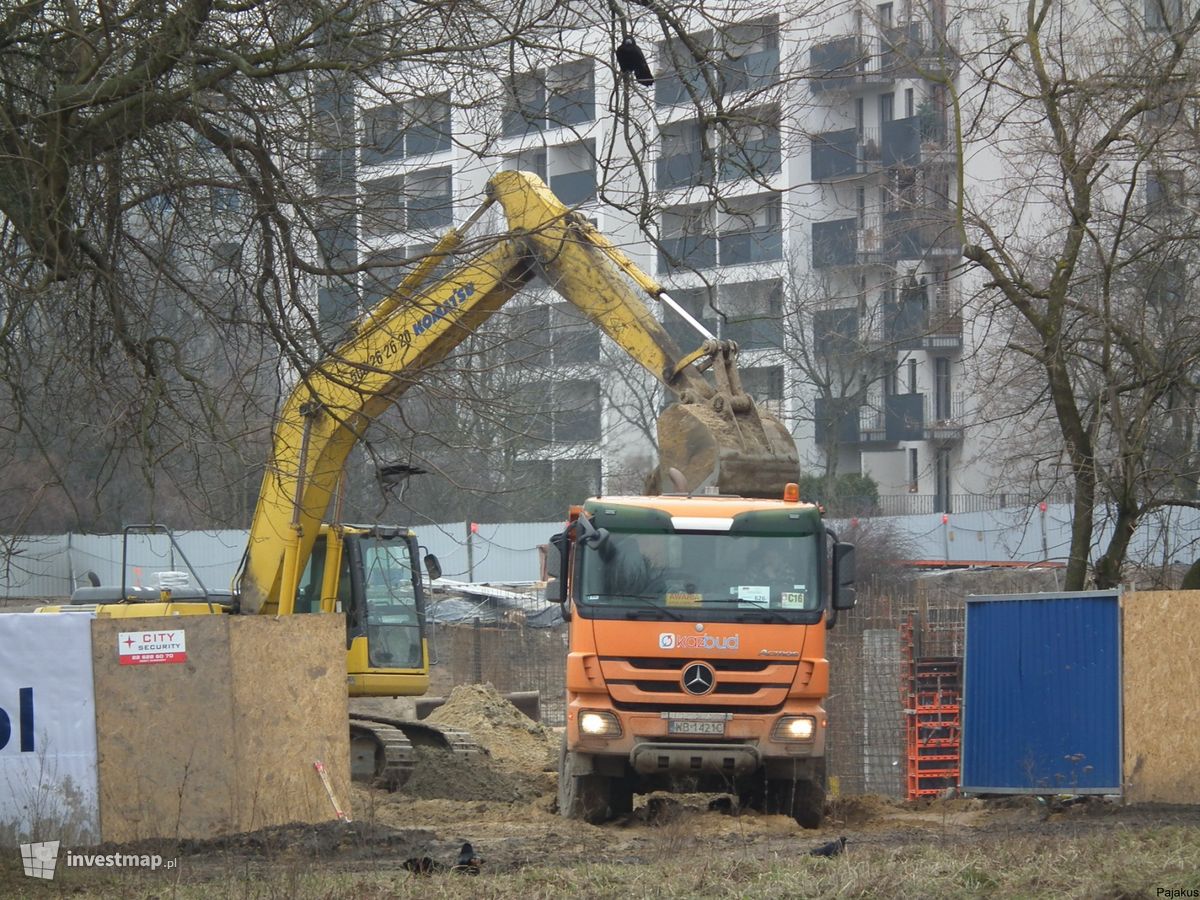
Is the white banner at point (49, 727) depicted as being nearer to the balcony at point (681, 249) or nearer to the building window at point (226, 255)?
the building window at point (226, 255)

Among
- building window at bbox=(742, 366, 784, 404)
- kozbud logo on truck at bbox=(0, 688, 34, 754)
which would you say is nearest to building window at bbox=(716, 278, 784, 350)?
building window at bbox=(742, 366, 784, 404)

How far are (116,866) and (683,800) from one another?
243 inches

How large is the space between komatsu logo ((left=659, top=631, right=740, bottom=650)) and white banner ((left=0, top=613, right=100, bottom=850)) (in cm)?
448

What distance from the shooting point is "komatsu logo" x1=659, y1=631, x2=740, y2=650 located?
11.9 meters

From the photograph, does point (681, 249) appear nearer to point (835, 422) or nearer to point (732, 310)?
point (732, 310)

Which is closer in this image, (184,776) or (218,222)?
(218,222)

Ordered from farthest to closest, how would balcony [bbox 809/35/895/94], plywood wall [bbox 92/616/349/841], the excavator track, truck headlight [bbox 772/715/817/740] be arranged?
1. the excavator track
2. truck headlight [bbox 772/715/817/740]
3. plywood wall [bbox 92/616/349/841]
4. balcony [bbox 809/35/895/94]

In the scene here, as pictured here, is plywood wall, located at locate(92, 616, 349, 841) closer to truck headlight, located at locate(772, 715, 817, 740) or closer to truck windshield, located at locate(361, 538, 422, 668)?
truck headlight, located at locate(772, 715, 817, 740)

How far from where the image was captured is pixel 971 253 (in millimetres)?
14656

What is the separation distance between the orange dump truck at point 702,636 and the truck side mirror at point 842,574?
1 cm

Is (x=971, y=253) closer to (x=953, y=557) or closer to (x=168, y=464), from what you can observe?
(x=168, y=464)

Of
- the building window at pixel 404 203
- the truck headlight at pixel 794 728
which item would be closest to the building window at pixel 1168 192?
the truck headlight at pixel 794 728

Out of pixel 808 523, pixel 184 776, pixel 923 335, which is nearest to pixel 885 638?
pixel 923 335

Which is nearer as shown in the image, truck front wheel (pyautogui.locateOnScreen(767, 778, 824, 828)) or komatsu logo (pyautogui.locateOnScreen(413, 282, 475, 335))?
komatsu logo (pyautogui.locateOnScreen(413, 282, 475, 335))
